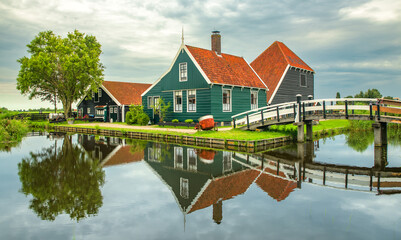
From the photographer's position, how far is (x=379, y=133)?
17.5 m

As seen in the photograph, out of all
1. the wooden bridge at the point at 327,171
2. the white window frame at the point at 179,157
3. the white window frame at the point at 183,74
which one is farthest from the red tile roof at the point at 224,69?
the wooden bridge at the point at 327,171

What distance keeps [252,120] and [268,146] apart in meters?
3.27

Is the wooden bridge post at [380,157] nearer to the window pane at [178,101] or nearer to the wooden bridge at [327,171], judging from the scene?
the wooden bridge at [327,171]

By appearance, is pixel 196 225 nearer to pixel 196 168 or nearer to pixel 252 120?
pixel 196 168

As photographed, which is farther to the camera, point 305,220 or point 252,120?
point 252,120

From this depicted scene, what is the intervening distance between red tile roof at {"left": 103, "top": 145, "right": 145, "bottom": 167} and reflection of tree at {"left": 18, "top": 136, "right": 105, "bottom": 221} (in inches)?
28.0

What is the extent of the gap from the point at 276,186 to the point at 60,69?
3684cm

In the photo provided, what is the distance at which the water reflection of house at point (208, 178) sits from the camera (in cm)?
852

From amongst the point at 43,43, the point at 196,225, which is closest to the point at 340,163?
the point at 196,225

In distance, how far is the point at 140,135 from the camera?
78.2ft

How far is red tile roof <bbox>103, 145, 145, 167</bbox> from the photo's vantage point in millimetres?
14195

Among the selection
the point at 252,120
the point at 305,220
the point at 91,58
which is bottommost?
the point at 305,220

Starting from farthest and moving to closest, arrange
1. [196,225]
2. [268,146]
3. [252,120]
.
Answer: [252,120]
[268,146]
[196,225]

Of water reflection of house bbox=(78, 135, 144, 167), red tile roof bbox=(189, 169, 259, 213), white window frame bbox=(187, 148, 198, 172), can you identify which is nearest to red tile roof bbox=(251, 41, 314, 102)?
white window frame bbox=(187, 148, 198, 172)
